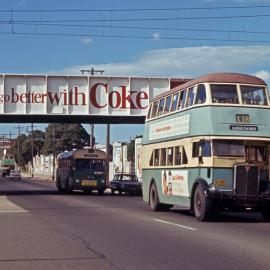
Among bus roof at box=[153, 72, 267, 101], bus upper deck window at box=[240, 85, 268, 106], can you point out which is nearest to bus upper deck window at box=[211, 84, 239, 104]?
→ bus roof at box=[153, 72, 267, 101]

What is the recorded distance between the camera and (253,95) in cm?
1986

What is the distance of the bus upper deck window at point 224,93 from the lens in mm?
19469

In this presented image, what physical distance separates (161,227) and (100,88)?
24.0 metres

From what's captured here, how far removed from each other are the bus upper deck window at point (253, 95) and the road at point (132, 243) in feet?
11.9

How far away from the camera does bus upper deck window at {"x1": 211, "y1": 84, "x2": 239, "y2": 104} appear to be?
19.5 meters

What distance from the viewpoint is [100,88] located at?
132ft

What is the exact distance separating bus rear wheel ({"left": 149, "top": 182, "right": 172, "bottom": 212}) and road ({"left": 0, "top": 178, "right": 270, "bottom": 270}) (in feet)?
9.45

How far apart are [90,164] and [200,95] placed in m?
23.1

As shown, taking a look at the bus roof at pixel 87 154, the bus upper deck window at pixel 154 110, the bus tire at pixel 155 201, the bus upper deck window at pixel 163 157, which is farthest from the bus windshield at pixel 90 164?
the bus upper deck window at pixel 163 157

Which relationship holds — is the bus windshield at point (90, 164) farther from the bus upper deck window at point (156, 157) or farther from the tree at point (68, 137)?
the tree at point (68, 137)

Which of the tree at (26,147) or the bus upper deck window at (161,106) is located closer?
the bus upper deck window at (161,106)

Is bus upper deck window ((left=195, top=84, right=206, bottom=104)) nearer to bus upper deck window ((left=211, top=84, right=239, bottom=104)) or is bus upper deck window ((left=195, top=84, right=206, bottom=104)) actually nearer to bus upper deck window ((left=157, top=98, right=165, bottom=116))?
bus upper deck window ((left=211, top=84, right=239, bottom=104))

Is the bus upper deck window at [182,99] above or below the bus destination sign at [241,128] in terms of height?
above

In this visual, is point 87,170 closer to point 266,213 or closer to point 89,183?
point 89,183
